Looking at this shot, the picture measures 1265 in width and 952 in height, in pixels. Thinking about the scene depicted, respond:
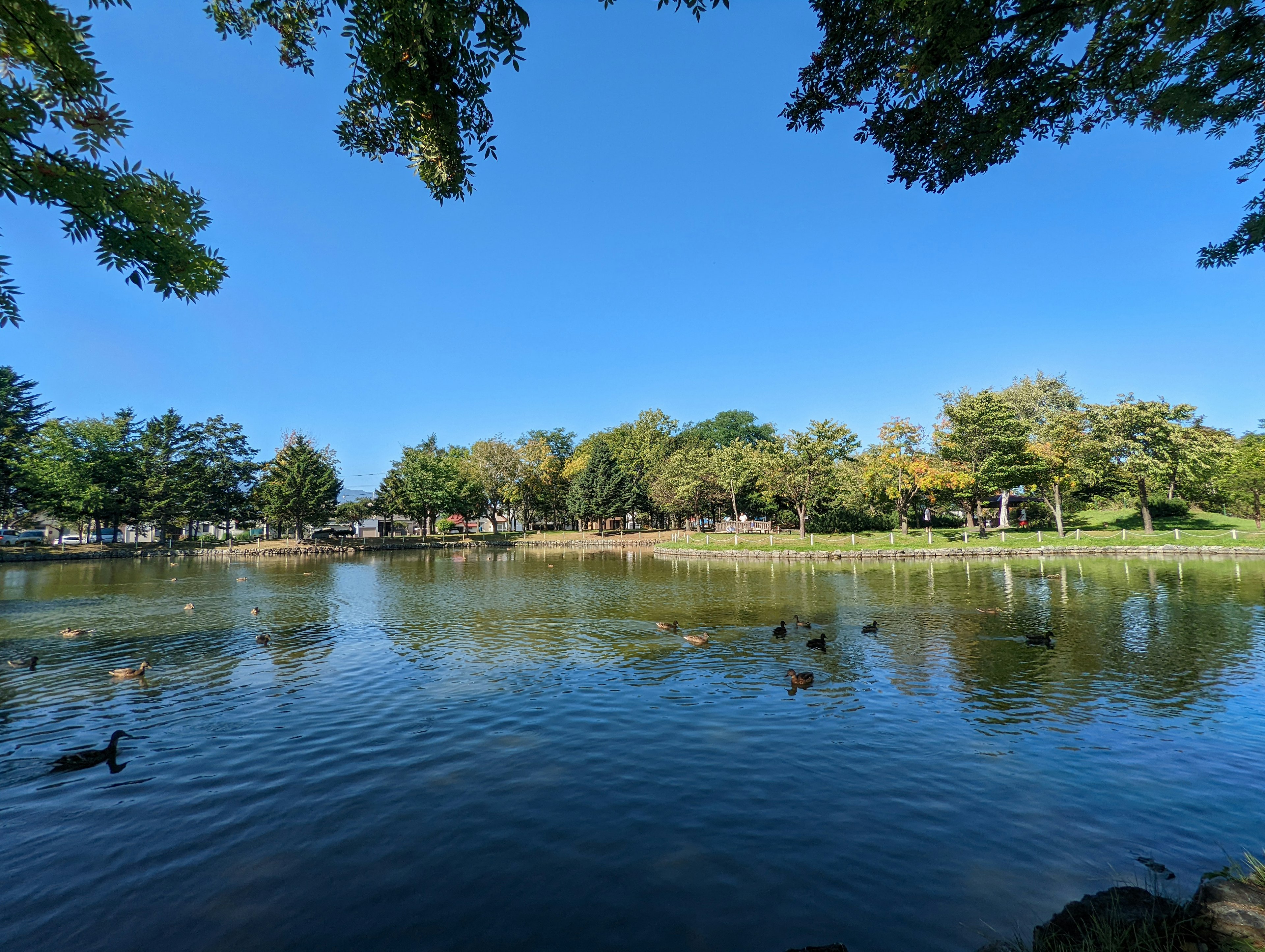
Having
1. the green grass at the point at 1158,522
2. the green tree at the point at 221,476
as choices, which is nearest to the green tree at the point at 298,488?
the green tree at the point at 221,476

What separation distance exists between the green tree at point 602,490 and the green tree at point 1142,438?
191 feet

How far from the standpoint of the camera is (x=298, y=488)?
7269cm

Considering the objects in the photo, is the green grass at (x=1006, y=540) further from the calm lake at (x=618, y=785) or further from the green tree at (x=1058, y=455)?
the calm lake at (x=618, y=785)

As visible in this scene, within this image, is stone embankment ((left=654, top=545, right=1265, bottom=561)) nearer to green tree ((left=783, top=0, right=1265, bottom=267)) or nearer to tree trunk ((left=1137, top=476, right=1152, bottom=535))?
tree trunk ((left=1137, top=476, right=1152, bottom=535))

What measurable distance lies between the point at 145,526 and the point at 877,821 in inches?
4675

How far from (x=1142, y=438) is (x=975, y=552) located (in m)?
19.2

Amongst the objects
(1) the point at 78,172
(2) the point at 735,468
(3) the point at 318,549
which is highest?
(2) the point at 735,468

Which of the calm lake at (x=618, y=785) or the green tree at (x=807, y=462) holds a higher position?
the green tree at (x=807, y=462)

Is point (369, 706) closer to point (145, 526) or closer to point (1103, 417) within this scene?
point (1103, 417)

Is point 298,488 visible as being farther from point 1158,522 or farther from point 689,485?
point 1158,522

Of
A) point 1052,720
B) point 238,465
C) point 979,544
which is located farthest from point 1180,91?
point 238,465

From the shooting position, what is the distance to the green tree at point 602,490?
87.7 m

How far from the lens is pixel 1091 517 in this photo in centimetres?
6275

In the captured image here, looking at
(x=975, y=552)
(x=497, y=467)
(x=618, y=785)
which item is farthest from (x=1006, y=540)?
(x=497, y=467)
